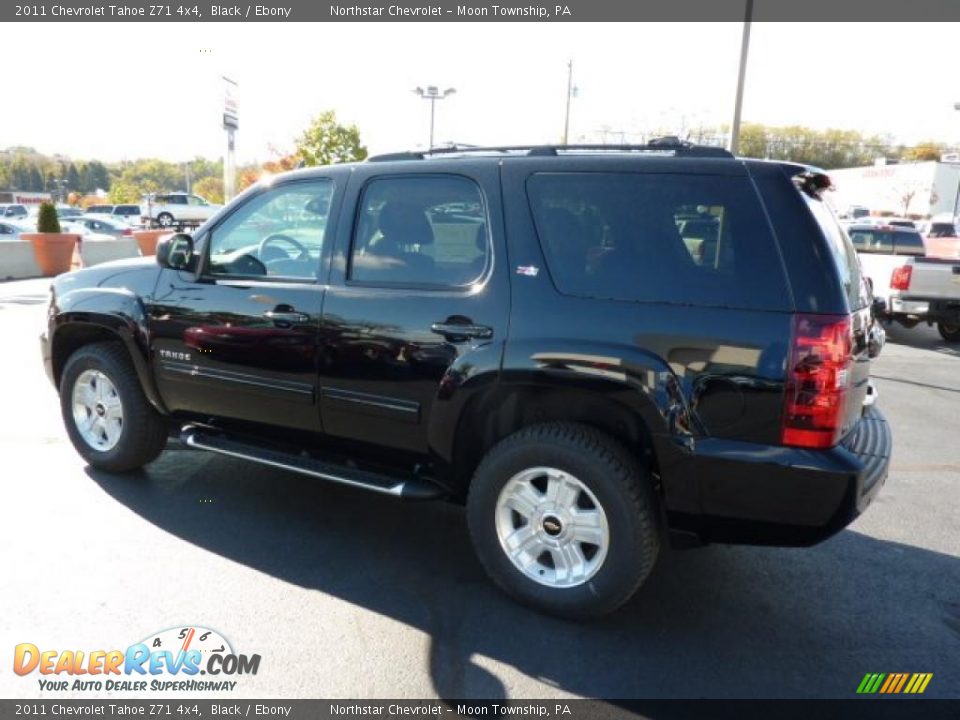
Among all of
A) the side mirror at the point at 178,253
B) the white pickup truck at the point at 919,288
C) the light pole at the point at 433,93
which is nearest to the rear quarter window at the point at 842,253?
the side mirror at the point at 178,253

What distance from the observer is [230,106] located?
17328 mm

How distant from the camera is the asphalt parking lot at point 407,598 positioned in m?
2.84

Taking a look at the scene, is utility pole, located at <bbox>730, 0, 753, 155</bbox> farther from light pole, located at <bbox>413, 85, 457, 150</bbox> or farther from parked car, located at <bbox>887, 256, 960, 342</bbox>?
light pole, located at <bbox>413, 85, 457, 150</bbox>

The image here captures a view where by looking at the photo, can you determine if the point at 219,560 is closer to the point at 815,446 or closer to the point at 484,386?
the point at 484,386

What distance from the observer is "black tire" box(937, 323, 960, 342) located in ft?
38.9

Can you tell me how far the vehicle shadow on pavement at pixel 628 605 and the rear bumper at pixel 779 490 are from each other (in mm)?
515

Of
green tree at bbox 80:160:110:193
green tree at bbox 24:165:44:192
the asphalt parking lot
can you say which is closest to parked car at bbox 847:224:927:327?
the asphalt parking lot

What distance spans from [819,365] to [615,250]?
911 mm

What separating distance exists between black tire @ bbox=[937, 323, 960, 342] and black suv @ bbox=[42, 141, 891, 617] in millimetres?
10039

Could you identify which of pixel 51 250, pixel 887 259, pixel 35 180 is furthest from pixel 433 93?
pixel 35 180

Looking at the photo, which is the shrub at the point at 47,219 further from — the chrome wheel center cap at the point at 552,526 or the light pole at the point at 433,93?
the light pole at the point at 433,93

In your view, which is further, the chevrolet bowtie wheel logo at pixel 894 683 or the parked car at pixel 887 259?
the parked car at pixel 887 259

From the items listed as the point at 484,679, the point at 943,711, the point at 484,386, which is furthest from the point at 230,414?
the point at 943,711

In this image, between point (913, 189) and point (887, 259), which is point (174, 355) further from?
point (913, 189)
